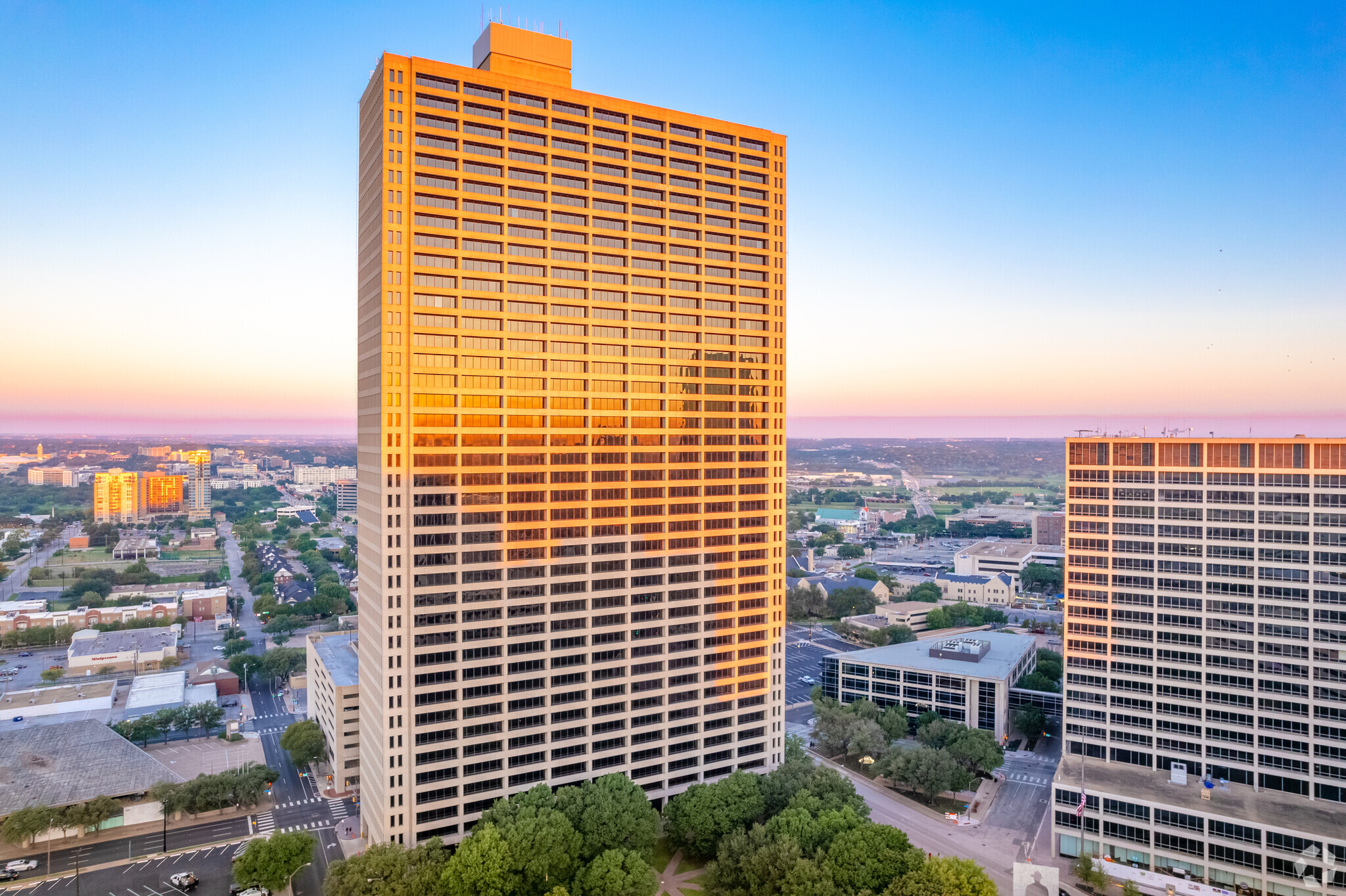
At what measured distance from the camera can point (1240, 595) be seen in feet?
322

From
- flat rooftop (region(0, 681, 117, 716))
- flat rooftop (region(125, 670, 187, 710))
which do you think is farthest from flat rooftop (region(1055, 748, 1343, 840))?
flat rooftop (region(0, 681, 117, 716))

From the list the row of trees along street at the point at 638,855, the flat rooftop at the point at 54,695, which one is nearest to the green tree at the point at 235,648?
the flat rooftop at the point at 54,695

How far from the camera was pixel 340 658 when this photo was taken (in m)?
131

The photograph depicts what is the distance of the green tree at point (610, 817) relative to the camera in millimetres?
87750

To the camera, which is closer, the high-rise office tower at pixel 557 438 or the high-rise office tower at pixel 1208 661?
the high-rise office tower at pixel 1208 661

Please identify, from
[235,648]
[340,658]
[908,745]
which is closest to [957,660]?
[908,745]

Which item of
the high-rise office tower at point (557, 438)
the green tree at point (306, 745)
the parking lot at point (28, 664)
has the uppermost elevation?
the high-rise office tower at point (557, 438)

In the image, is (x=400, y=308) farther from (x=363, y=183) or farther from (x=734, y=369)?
(x=734, y=369)

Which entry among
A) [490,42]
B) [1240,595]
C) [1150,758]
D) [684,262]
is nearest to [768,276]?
[684,262]

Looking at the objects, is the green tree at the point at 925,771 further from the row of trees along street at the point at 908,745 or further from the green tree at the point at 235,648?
the green tree at the point at 235,648

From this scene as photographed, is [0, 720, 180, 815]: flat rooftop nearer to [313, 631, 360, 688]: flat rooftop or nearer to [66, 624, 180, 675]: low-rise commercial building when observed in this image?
[313, 631, 360, 688]: flat rooftop

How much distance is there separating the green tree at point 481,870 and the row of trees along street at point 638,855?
93 millimetres

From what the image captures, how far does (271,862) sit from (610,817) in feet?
123

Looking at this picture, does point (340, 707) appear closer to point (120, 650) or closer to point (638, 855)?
point (638, 855)
